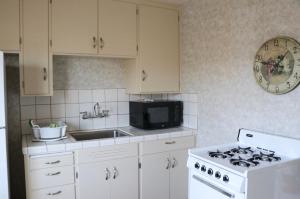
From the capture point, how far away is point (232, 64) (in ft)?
7.82

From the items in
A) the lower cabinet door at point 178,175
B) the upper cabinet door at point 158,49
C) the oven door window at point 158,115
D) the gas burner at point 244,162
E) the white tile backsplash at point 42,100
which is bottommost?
the lower cabinet door at point 178,175

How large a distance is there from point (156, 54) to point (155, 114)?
668 mm

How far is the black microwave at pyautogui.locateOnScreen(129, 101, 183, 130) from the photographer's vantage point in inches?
110

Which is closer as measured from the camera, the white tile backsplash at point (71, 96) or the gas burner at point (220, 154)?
the gas burner at point (220, 154)

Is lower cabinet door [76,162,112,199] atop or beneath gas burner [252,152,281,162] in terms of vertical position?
beneath

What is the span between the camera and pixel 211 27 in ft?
8.53

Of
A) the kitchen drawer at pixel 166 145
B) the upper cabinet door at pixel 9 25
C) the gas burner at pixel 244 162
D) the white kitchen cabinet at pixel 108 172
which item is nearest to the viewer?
the gas burner at pixel 244 162

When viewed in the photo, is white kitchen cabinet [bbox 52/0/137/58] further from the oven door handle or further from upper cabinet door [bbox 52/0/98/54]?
the oven door handle

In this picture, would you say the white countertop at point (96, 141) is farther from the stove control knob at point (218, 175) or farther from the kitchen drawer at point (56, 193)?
the stove control knob at point (218, 175)

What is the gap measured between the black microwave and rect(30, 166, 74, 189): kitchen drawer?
0.91m

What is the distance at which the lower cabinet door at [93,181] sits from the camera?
2.29m

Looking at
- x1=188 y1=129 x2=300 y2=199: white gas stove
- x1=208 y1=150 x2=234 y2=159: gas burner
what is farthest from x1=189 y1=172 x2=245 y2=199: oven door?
x1=208 y1=150 x2=234 y2=159: gas burner

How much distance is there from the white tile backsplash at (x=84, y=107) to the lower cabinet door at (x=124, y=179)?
647mm

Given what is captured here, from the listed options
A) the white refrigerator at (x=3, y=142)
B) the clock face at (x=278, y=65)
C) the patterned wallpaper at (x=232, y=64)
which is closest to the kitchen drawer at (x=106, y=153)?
the white refrigerator at (x=3, y=142)
